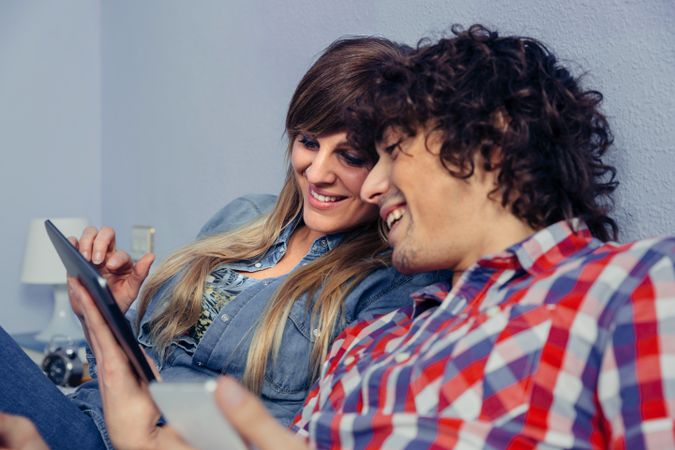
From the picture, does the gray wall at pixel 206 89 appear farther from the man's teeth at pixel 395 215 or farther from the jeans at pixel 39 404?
the jeans at pixel 39 404

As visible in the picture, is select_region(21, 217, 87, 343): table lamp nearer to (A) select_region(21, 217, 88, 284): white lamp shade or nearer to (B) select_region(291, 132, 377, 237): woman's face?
(A) select_region(21, 217, 88, 284): white lamp shade

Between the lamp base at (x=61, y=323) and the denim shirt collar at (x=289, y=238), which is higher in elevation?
the denim shirt collar at (x=289, y=238)

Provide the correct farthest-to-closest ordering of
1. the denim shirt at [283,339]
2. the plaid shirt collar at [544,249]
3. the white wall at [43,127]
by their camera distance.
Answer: the white wall at [43,127], the denim shirt at [283,339], the plaid shirt collar at [544,249]

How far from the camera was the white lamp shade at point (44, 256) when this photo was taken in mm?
2676

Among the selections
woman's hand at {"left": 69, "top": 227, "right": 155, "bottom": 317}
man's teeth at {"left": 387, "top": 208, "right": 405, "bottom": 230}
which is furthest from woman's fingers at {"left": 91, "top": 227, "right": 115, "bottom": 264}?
man's teeth at {"left": 387, "top": 208, "right": 405, "bottom": 230}

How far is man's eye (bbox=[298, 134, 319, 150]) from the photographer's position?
4.63ft

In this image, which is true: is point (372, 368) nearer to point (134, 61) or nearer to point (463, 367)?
point (463, 367)

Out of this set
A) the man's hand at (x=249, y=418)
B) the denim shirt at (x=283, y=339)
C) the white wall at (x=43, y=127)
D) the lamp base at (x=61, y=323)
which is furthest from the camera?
the white wall at (x=43, y=127)

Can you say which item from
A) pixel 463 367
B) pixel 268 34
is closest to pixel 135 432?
pixel 463 367

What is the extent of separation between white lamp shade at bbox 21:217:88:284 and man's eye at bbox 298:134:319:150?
1.49 meters

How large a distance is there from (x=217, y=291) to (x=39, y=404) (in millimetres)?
395

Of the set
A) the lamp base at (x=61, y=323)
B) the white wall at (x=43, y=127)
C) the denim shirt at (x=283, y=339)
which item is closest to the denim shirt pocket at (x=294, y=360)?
the denim shirt at (x=283, y=339)

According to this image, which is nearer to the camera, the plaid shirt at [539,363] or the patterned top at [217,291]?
the plaid shirt at [539,363]

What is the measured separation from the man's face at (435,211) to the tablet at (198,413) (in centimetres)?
39
